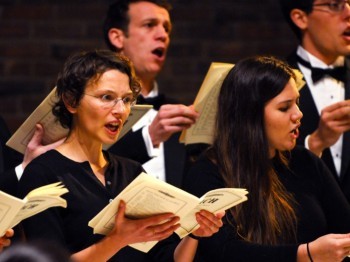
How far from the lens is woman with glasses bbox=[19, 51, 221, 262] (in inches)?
109

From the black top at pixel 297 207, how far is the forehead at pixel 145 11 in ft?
4.07

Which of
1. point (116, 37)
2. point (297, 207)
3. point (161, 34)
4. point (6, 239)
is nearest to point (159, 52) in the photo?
point (161, 34)

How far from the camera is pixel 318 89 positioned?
421cm

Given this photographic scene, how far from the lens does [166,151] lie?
4.20m

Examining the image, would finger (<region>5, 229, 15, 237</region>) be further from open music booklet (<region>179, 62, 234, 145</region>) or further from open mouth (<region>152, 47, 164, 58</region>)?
open mouth (<region>152, 47, 164, 58</region>)

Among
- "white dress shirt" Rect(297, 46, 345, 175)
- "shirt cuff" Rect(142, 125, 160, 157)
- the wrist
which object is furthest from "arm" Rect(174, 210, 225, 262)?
"white dress shirt" Rect(297, 46, 345, 175)

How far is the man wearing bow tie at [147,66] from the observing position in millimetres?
3865

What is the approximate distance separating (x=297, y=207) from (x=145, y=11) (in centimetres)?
155

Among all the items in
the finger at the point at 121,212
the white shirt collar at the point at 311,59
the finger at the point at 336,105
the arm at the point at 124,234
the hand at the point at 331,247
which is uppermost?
the white shirt collar at the point at 311,59

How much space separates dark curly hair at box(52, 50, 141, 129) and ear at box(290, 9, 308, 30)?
143cm

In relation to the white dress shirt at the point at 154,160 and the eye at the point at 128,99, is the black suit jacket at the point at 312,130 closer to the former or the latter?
the white dress shirt at the point at 154,160

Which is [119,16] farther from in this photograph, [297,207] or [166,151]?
[297,207]

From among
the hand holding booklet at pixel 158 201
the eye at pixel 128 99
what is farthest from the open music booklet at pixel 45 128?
the hand holding booklet at pixel 158 201

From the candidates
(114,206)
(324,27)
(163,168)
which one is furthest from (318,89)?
(114,206)
